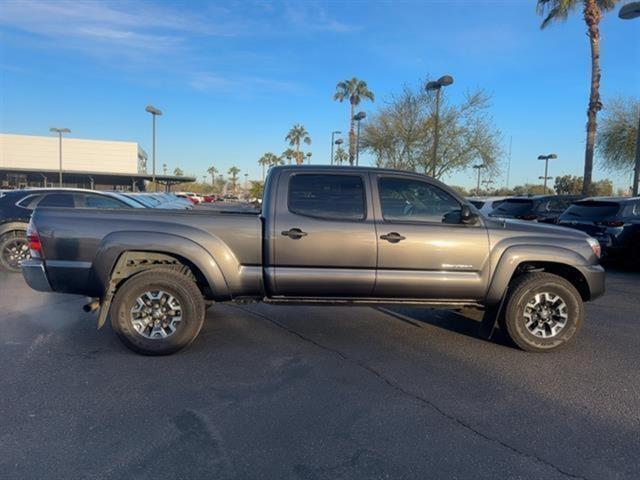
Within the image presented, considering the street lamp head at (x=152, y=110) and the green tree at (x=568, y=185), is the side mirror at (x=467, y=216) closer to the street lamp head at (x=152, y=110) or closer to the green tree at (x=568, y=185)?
the street lamp head at (x=152, y=110)

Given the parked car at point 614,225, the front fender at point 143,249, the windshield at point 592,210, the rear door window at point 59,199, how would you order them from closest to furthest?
the front fender at point 143,249 → the rear door window at point 59,199 → the parked car at point 614,225 → the windshield at point 592,210

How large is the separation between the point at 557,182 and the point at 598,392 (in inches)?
2515

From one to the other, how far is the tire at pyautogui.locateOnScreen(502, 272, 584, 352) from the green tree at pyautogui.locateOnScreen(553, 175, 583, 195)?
2022 inches

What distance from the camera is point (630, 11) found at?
12195 mm

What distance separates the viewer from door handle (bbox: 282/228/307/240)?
476 centimetres

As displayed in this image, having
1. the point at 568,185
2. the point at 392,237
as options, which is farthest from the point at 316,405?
the point at 568,185

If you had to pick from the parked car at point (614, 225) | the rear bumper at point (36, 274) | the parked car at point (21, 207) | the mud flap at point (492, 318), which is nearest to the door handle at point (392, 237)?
the mud flap at point (492, 318)

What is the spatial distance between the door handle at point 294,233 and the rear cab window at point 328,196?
207 mm

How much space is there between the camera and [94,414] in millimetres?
3531

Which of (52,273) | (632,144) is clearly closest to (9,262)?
(52,273)

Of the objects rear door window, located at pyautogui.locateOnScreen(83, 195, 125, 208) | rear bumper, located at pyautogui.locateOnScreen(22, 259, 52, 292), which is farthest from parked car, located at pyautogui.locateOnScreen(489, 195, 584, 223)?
rear bumper, located at pyautogui.locateOnScreen(22, 259, 52, 292)

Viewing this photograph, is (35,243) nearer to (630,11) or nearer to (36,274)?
(36,274)

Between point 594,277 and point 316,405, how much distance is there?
3399 mm

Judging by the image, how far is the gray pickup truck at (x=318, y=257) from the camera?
468 centimetres
